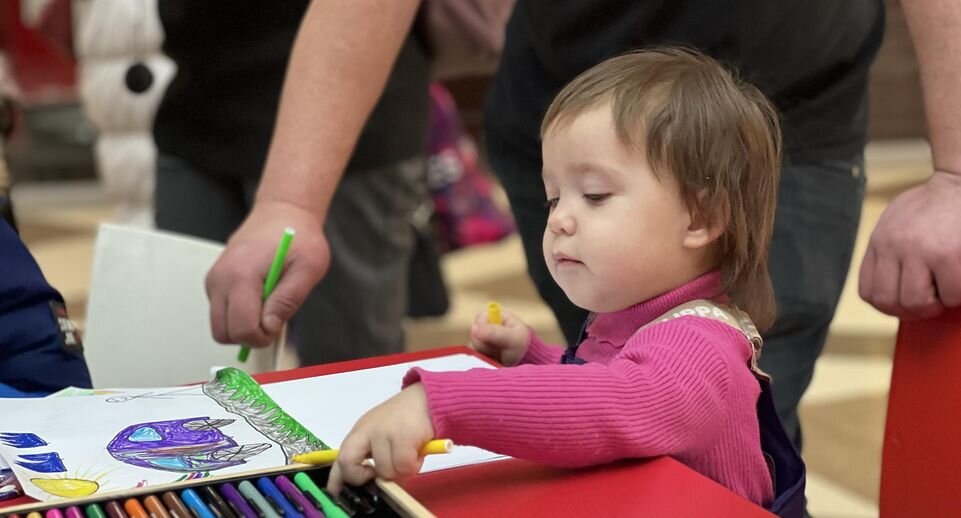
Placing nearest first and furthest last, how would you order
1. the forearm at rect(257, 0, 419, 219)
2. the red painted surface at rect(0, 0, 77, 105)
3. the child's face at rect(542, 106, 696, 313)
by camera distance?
the child's face at rect(542, 106, 696, 313) → the forearm at rect(257, 0, 419, 219) → the red painted surface at rect(0, 0, 77, 105)

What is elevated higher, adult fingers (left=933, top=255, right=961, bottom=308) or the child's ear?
the child's ear

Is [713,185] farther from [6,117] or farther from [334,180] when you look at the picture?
[6,117]

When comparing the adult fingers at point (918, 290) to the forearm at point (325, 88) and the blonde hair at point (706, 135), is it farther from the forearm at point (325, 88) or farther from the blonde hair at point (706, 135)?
the forearm at point (325, 88)

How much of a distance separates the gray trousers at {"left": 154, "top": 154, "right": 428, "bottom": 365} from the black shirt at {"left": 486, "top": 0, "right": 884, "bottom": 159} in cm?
56

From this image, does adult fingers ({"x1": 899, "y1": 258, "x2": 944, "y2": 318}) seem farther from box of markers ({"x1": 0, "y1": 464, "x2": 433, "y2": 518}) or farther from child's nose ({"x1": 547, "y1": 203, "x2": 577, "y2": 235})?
box of markers ({"x1": 0, "y1": 464, "x2": 433, "y2": 518})

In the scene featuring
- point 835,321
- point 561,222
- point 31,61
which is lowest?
point 835,321

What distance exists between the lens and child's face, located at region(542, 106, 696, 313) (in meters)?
0.73

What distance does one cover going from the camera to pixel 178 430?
0.75 metres

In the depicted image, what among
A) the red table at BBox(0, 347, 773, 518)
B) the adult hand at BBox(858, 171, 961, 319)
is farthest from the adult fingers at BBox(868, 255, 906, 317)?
the red table at BBox(0, 347, 773, 518)

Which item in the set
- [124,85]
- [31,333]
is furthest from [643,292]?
[124,85]

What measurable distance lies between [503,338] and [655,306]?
20 cm

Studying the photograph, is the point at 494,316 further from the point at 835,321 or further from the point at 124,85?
the point at 835,321

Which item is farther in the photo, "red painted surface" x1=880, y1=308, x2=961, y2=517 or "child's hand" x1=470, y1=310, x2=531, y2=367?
"child's hand" x1=470, y1=310, x2=531, y2=367

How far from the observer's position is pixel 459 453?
28.5 inches
